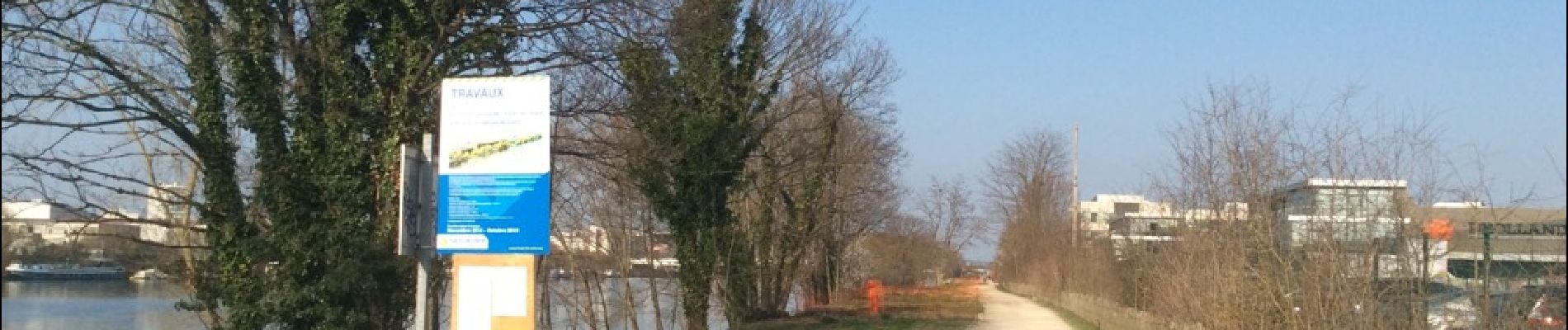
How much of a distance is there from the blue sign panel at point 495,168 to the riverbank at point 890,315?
19.8 metres

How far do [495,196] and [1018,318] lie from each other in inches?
1119

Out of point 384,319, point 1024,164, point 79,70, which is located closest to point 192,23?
point 79,70

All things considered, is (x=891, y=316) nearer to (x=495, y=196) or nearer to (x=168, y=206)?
(x=168, y=206)

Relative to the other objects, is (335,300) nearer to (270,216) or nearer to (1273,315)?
(270,216)

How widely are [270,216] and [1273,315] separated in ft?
35.8

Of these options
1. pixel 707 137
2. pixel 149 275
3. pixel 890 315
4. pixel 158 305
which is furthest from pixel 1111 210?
pixel 149 275

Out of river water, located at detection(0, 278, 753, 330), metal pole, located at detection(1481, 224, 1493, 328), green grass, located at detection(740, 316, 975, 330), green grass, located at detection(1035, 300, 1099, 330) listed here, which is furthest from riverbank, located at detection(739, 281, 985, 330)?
metal pole, located at detection(1481, 224, 1493, 328)

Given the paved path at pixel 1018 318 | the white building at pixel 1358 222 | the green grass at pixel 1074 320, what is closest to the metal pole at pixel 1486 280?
the white building at pixel 1358 222

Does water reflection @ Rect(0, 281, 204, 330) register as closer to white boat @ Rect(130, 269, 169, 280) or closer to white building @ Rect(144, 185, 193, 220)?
white boat @ Rect(130, 269, 169, 280)

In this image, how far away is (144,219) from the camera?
1794cm

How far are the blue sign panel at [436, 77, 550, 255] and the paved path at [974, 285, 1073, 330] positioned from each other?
21374 mm

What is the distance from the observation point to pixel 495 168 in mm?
9180

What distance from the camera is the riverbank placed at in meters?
29.9

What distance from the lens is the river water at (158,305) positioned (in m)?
21.7
